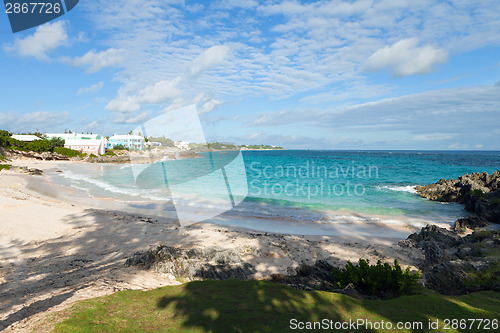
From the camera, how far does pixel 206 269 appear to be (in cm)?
759

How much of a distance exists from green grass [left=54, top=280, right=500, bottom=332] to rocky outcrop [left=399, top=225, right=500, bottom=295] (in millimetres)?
1532

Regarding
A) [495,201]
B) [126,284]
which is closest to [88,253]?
[126,284]

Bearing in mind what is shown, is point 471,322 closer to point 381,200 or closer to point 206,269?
point 206,269

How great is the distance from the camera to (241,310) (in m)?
4.46

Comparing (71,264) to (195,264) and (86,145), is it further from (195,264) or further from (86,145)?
(86,145)

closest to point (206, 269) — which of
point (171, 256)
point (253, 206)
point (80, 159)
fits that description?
point (171, 256)

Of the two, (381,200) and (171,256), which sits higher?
(171,256)

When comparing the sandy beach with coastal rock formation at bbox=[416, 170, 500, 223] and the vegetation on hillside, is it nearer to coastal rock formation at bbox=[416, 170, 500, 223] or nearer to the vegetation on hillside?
coastal rock formation at bbox=[416, 170, 500, 223]

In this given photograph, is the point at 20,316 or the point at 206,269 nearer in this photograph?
the point at 20,316

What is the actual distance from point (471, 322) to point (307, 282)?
11.9ft

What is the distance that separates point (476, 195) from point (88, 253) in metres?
27.6

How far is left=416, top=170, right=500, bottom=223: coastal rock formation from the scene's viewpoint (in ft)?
60.5

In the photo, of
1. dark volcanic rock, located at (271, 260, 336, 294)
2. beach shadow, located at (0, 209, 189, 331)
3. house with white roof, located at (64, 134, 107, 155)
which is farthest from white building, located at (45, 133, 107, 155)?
dark volcanic rock, located at (271, 260, 336, 294)

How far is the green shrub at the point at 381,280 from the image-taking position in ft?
20.6
